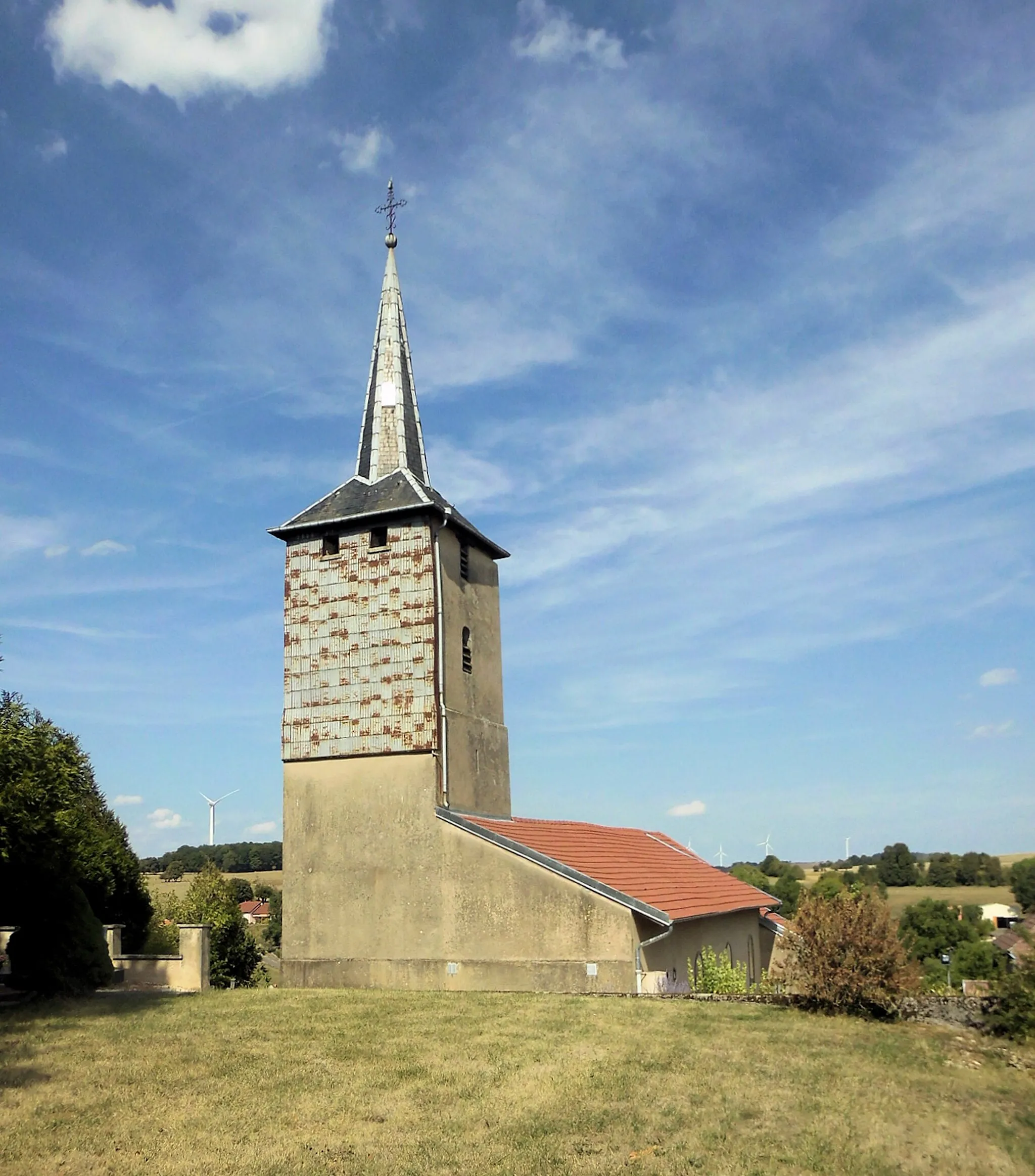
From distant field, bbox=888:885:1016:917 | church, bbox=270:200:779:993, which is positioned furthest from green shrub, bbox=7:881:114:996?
distant field, bbox=888:885:1016:917

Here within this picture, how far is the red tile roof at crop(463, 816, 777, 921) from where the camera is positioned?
74.7 feet

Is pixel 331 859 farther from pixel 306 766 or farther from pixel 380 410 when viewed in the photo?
pixel 380 410

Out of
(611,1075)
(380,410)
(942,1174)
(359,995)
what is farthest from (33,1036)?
(380,410)

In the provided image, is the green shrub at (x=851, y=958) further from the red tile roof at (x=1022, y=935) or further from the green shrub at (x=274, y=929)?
the green shrub at (x=274, y=929)

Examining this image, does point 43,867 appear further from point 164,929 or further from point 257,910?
point 257,910

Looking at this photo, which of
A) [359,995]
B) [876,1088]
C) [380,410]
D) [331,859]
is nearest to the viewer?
[876,1088]

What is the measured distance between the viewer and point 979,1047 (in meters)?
15.2

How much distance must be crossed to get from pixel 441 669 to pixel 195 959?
886 centimetres

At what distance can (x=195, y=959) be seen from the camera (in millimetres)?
23234

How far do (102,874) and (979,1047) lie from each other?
27.9 m

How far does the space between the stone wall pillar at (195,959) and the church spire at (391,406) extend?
41.8ft

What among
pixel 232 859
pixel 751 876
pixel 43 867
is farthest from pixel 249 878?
pixel 43 867

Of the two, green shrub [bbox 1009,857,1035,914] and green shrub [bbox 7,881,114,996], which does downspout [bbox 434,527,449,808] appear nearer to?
green shrub [bbox 7,881,114,996]

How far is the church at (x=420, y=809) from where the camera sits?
21.8 meters
